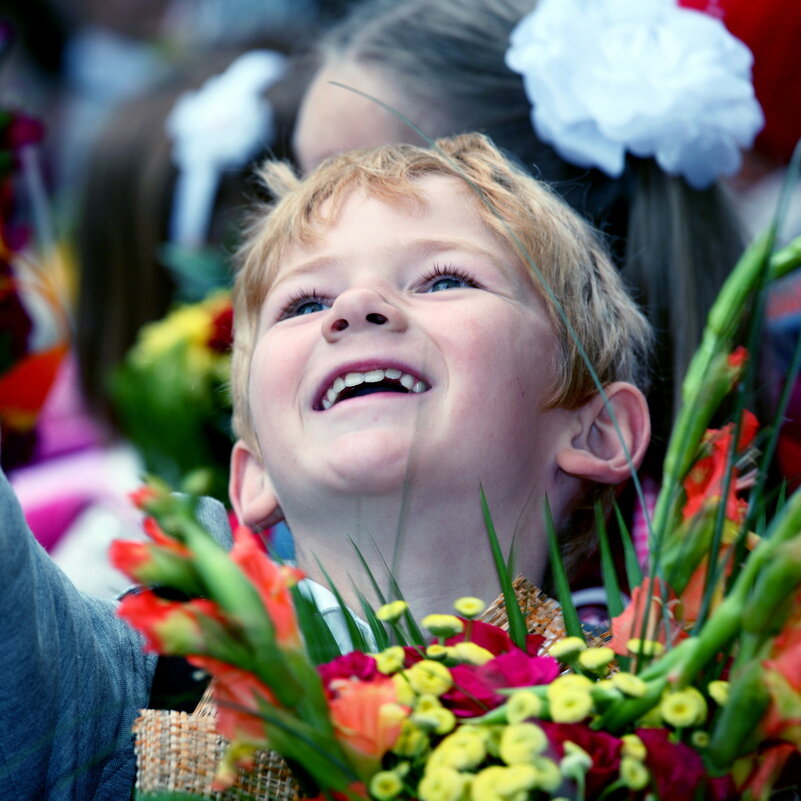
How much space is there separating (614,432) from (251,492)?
364mm

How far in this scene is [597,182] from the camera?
1627 millimetres

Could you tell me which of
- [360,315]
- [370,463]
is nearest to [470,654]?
[370,463]

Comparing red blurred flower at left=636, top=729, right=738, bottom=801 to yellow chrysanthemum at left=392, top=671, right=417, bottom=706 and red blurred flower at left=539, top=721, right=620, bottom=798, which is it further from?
yellow chrysanthemum at left=392, top=671, right=417, bottom=706

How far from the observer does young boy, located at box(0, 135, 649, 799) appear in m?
0.94

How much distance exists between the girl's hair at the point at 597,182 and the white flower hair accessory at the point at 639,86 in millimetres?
39

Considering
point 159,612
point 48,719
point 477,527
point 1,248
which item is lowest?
point 1,248

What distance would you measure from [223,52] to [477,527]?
2028 mm

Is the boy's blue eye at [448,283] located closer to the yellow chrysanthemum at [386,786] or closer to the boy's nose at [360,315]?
the boy's nose at [360,315]

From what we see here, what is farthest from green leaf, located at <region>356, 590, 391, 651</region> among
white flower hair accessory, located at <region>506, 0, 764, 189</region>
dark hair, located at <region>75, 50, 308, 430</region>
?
dark hair, located at <region>75, 50, 308, 430</region>

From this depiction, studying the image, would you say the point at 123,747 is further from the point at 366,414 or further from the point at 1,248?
the point at 1,248

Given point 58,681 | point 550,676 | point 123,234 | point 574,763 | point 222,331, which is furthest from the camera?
point 123,234

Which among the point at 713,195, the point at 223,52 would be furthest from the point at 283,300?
the point at 223,52

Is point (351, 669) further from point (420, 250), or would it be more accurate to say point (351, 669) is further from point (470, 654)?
point (420, 250)

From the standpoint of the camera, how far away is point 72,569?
161cm
